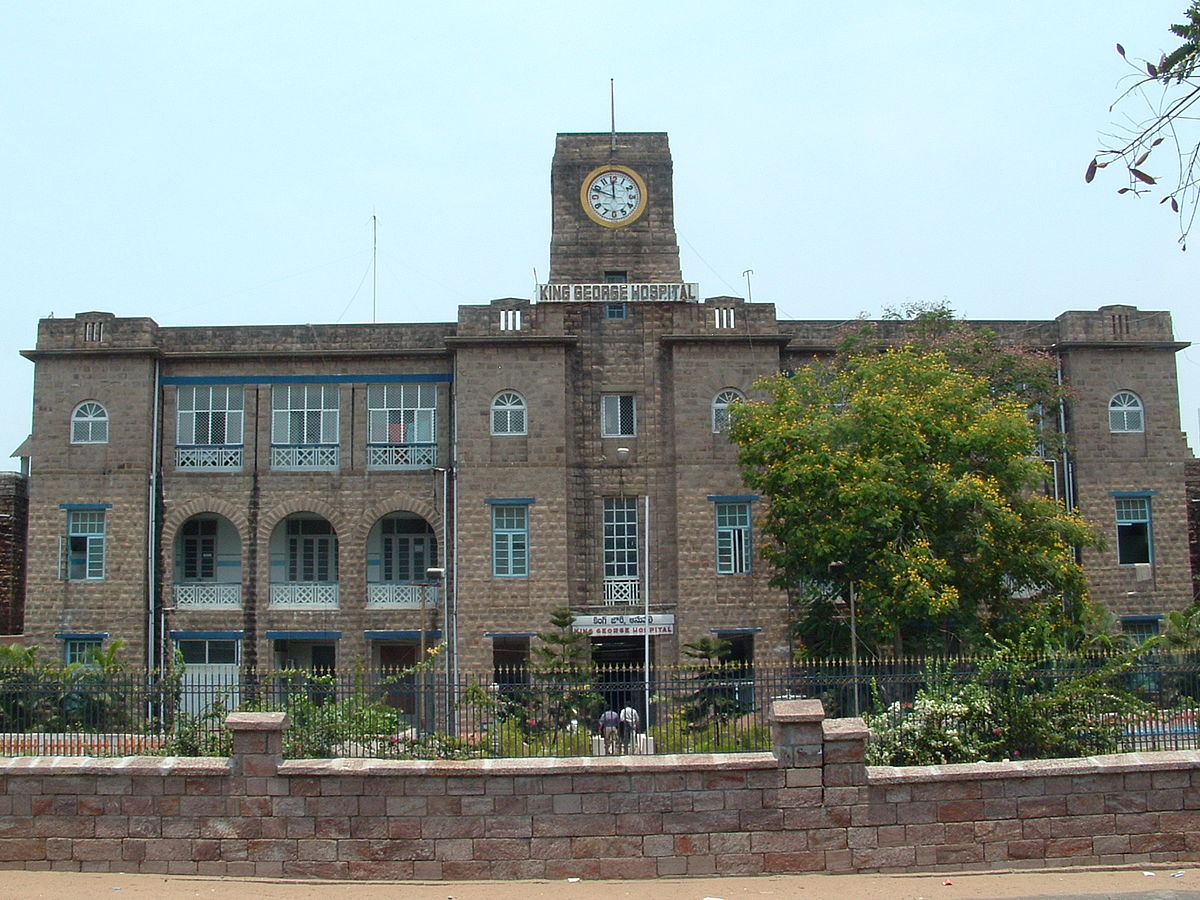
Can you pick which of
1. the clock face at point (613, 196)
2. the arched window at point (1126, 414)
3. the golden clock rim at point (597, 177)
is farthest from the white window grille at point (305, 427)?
the arched window at point (1126, 414)

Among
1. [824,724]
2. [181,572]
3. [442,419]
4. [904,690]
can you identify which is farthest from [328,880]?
[181,572]

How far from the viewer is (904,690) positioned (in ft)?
46.7

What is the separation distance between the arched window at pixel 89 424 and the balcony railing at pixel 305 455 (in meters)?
4.13

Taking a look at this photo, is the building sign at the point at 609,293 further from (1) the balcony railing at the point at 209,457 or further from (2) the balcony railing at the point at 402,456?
(1) the balcony railing at the point at 209,457

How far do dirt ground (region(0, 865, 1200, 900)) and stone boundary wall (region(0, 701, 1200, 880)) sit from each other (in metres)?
0.14

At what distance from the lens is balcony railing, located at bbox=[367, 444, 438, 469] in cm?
3139

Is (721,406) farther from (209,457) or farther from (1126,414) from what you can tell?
(209,457)

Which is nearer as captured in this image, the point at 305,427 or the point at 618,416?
the point at 618,416

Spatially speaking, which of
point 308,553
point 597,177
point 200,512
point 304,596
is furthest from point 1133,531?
point 200,512

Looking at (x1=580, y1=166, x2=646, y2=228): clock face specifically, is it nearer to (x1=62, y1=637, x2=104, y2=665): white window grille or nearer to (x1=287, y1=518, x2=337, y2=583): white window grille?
(x1=287, y1=518, x2=337, y2=583): white window grille

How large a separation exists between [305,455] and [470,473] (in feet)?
14.5

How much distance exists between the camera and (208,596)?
31453 mm

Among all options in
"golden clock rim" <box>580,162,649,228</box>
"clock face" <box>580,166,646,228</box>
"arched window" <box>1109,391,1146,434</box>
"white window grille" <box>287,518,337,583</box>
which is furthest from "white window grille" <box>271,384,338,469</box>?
"arched window" <box>1109,391,1146,434</box>

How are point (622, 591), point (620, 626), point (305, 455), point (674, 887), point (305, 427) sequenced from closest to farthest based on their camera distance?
point (674, 887)
point (620, 626)
point (622, 591)
point (305, 455)
point (305, 427)
